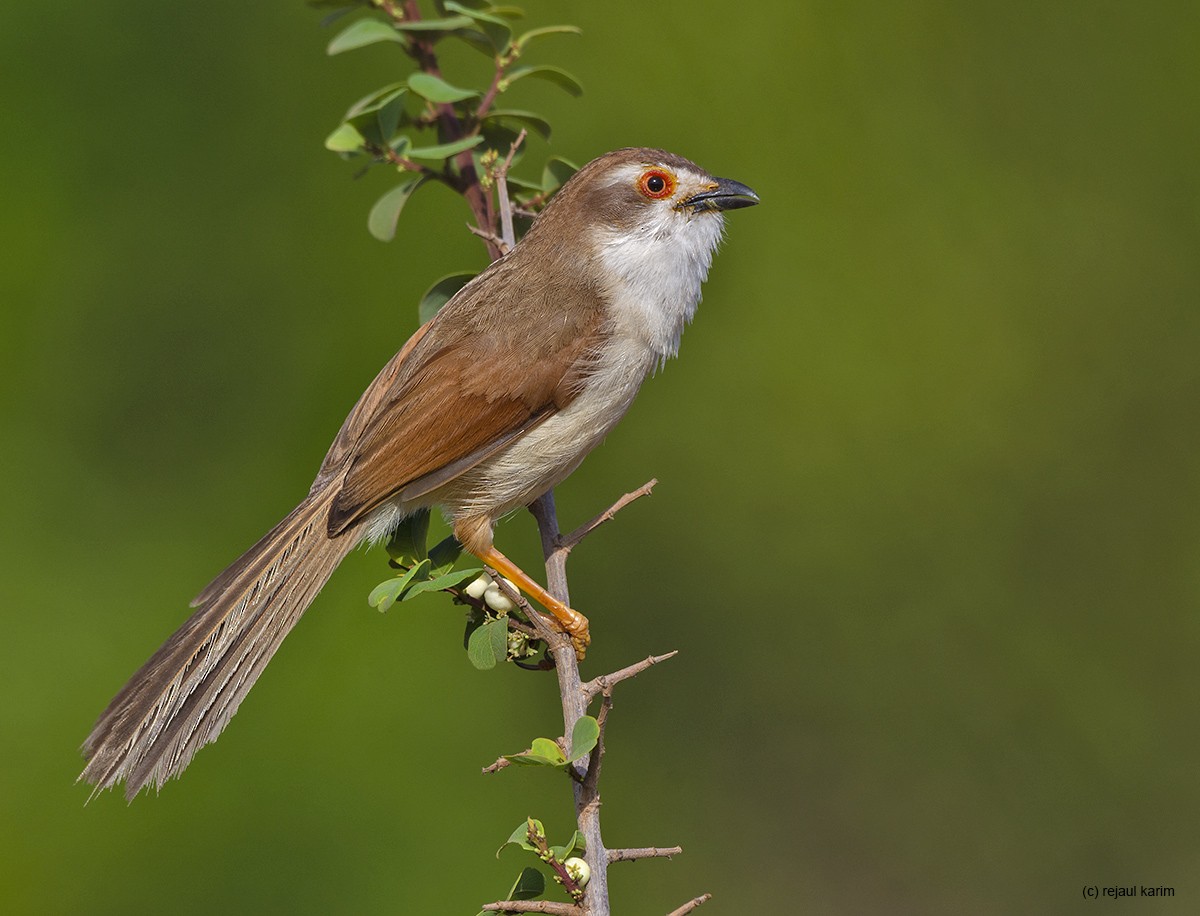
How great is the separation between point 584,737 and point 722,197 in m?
1.99

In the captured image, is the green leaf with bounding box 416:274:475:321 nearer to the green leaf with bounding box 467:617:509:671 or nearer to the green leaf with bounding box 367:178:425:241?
the green leaf with bounding box 367:178:425:241

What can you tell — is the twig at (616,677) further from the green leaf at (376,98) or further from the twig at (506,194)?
the green leaf at (376,98)

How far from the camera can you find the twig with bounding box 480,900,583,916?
287 cm

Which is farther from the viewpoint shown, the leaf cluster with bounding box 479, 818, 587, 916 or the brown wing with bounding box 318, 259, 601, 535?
the brown wing with bounding box 318, 259, 601, 535

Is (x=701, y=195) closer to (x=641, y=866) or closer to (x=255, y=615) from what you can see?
(x=255, y=615)

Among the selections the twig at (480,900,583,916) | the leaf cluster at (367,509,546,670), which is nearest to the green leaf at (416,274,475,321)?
the leaf cluster at (367,509,546,670)

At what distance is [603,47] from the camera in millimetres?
6020

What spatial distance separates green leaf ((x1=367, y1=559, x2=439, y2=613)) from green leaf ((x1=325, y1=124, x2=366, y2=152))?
1423 millimetres

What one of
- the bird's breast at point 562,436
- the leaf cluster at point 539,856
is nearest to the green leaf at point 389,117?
the bird's breast at point 562,436

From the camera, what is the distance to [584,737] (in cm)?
296

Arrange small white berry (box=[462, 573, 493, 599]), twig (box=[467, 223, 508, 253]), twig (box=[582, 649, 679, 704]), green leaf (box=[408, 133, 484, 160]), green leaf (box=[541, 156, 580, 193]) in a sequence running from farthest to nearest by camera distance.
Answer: green leaf (box=[541, 156, 580, 193]), twig (box=[467, 223, 508, 253]), green leaf (box=[408, 133, 484, 160]), small white berry (box=[462, 573, 493, 599]), twig (box=[582, 649, 679, 704])

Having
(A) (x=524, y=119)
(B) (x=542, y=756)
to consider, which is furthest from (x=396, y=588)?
(A) (x=524, y=119)

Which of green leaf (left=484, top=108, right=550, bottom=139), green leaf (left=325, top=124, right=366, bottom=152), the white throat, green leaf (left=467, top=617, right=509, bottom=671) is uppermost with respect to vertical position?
green leaf (left=325, top=124, right=366, bottom=152)

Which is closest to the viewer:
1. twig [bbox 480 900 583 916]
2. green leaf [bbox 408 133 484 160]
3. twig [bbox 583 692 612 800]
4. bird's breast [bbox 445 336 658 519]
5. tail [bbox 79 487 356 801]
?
twig [bbox 480 900 583 916]
